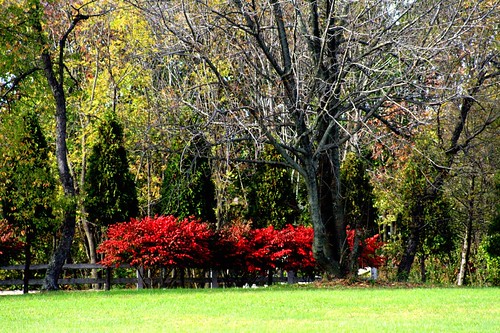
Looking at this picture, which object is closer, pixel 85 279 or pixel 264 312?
pixel 264 312

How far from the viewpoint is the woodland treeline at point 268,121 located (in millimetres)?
15828

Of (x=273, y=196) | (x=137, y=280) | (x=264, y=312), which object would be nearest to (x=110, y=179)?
(x=137, y=280)

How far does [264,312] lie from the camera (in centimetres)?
1137

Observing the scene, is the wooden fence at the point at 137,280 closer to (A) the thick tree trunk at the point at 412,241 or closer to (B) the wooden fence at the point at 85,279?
(B) the wooden fence at the point at 85,279

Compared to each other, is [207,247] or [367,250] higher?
[207,247]

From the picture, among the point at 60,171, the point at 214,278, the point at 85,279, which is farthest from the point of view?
the point at 85,279

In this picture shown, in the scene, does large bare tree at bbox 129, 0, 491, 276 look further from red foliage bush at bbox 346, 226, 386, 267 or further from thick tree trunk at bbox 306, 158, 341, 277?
red foliage bush at bbox 346, 226, 386, 267

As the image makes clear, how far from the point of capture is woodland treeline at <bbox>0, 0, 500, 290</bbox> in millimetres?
15828

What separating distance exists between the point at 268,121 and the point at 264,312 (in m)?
5.79

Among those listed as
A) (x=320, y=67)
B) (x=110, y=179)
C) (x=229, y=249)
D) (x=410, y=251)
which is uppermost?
(x=320, y=67)

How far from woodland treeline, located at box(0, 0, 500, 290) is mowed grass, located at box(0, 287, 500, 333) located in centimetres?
276

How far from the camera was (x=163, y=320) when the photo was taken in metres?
10.6

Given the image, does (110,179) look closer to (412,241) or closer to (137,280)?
(137,280)

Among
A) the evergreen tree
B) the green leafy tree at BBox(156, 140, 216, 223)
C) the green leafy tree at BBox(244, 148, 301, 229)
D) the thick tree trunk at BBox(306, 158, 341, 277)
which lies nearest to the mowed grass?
the thick tree trunk at BBox(306, 158, 341, 277)
